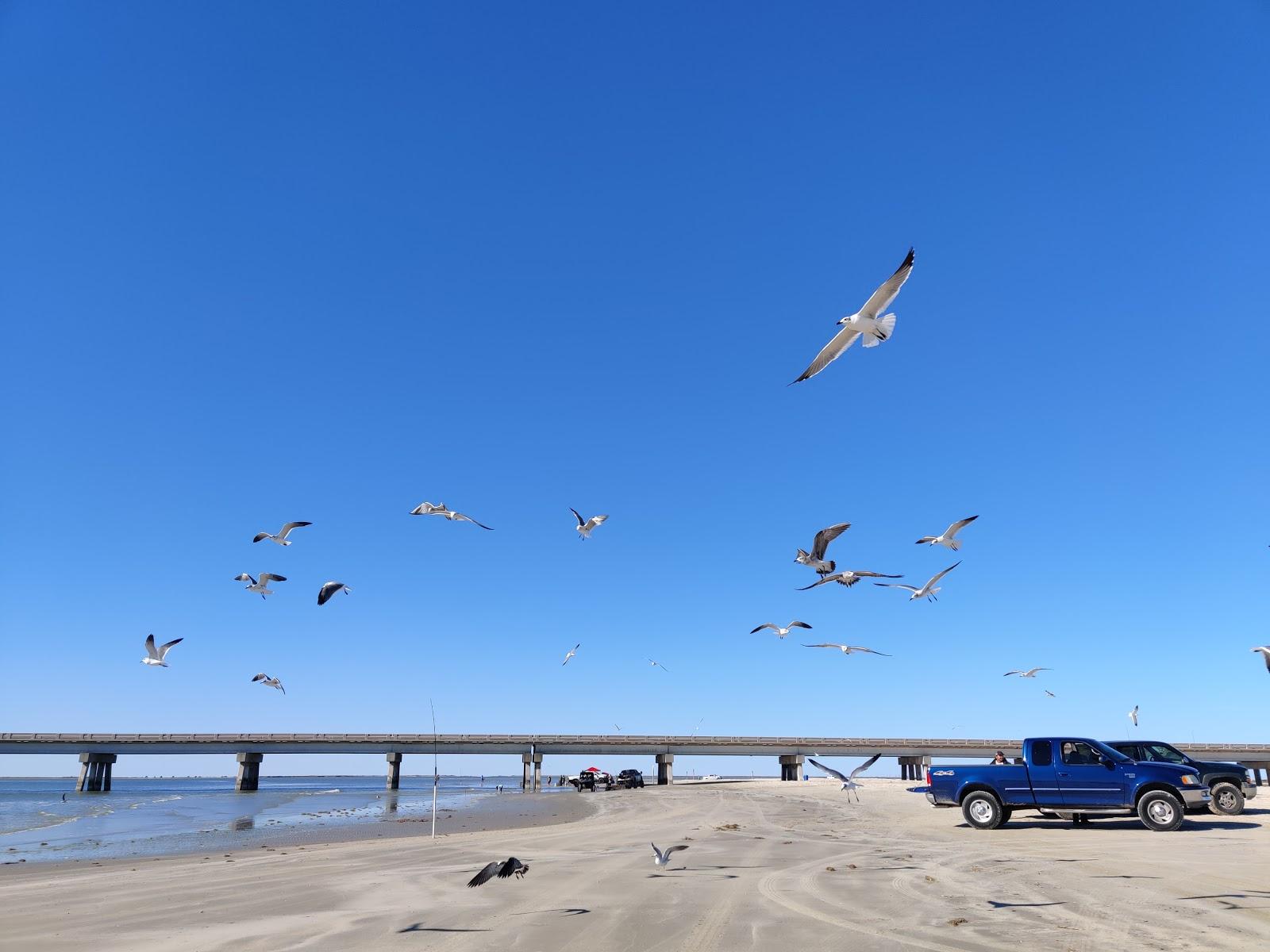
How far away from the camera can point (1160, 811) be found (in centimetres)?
2045

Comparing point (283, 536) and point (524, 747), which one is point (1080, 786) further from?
point (524, 747)

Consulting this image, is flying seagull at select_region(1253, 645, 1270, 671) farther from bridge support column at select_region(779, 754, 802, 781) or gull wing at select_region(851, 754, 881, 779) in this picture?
bridge support column at select_region(779, 754, 802, 781)

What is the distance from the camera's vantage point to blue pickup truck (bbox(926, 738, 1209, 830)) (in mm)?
20531

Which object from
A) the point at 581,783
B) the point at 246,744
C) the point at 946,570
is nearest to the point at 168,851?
the point at 946,570

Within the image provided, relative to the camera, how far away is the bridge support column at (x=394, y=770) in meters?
100

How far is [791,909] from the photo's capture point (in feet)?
36.0

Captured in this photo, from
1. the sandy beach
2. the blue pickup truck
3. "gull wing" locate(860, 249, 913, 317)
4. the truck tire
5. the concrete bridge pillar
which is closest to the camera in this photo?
the sandy beach

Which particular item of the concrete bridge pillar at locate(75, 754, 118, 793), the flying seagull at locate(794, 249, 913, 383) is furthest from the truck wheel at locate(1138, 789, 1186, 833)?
the concrete bridge pillar at locate(75, 754, 118, 793)

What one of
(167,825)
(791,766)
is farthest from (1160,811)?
(791,766)

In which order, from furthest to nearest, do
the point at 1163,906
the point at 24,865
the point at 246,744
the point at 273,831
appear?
1. the point at 246,744
2. the point at 273,831
3. the point at 24,865
4. the point at 1163,906

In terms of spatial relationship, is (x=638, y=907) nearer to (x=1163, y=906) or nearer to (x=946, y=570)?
(x=1163, y=906)

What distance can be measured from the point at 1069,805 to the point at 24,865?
26.3 meters

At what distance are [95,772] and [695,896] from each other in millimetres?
125011

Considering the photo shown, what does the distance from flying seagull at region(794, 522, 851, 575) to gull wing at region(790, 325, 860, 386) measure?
5.53 metres
